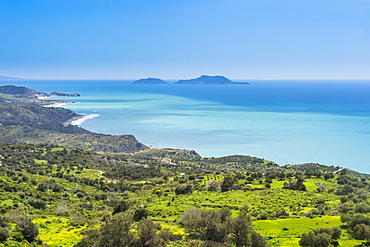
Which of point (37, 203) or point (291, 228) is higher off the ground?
point (291, 228)

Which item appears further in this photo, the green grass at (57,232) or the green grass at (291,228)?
the green grass at (57,232)

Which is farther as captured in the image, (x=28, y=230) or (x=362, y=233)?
(x=28, y=230)

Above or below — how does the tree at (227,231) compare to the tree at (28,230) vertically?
above

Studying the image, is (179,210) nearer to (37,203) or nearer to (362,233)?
(37,203)

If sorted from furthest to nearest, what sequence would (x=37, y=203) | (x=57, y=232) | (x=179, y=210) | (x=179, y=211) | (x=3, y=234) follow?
(x=37, y=203) < (x=179, y=210) < (x=179, y=211) < (x=57, y=232) < (x=3, y=234)

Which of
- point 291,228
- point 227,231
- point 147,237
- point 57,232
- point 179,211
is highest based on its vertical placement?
point 227,231

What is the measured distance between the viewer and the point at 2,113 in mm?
181000

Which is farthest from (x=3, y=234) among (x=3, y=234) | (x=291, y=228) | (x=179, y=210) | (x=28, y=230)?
(x=291, y=228)

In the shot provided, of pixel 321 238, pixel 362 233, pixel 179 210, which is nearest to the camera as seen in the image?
pixel 321 238

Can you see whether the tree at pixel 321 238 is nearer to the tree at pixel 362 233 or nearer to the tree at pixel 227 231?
the tree at pixel 362 233

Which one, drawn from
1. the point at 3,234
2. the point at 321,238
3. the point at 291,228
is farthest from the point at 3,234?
the point at 291,228

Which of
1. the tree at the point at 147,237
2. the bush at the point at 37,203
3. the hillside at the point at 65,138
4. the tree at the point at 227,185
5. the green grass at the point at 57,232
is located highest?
the tree at the point at 147,237

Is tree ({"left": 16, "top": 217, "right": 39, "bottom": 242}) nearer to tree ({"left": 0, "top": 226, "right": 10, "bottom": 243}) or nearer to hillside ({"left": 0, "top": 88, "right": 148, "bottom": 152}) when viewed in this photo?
tree ({"left": 0, "top": 226, "right": 10, "bottom": 243})

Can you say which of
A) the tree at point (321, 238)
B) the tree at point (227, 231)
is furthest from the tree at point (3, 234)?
the tree at point (321, 238)
